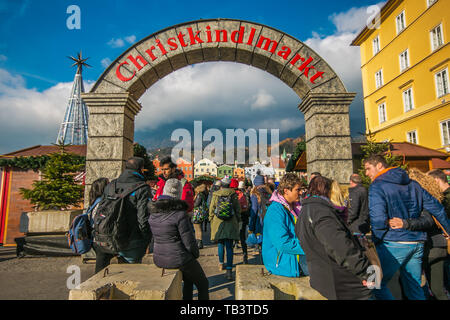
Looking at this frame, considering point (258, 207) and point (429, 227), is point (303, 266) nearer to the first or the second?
point (429, 227)

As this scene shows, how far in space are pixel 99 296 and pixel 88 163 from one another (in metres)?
5.10

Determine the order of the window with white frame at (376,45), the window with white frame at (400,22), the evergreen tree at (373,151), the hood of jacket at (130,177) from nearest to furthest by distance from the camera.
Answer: the hood of jacket at (130,177)
the evergreen tree at (373,151)
the window with white frame at (400,22)
the window with white frame at (376,45)

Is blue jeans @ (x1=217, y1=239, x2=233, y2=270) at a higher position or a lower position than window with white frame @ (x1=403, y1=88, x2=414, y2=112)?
lower

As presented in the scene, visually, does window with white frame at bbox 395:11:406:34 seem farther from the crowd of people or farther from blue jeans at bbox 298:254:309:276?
blue jeans at bbox 298:254:309:276

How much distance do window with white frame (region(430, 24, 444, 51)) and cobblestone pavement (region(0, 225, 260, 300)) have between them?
19.9 m

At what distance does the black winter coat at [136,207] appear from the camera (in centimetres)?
325

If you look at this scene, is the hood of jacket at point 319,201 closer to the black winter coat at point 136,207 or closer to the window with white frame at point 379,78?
the black winter coat at point 136,207

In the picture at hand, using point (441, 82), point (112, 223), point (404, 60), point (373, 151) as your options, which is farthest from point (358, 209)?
point (404, 60)

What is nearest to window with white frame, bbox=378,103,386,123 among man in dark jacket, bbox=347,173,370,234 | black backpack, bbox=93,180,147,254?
man in dark jacket, bbox=347,173,370,234

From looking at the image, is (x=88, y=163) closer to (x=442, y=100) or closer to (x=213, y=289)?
(x=213, y=289)

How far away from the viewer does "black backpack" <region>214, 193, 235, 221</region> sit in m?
5.04

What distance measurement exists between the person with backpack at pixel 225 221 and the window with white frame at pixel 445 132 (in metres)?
18.2

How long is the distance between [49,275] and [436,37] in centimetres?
2441

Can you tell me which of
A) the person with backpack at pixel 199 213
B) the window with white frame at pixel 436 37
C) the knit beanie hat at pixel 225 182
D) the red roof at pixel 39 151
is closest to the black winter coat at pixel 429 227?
the knit beanie hat at pixel 225 182
